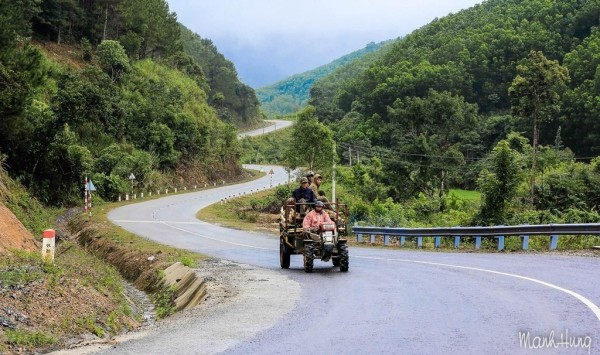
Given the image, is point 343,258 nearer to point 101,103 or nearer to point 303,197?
point 303,197

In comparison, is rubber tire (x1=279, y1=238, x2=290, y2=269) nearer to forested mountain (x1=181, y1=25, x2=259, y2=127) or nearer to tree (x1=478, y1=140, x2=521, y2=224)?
tree (x1=478, y1=140, x2=521, y2=224)

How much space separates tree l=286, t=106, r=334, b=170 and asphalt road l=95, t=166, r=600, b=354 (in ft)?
127

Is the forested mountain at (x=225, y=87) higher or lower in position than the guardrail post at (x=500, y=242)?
higher

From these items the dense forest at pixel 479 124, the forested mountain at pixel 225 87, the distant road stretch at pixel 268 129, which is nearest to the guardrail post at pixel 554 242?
the dense forest at pixel 479 124

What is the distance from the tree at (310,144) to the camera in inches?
2211

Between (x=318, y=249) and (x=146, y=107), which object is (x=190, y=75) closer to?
(x=146, y=107)

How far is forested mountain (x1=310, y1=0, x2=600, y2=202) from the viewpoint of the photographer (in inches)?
2119

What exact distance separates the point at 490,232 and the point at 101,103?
31.6 meters

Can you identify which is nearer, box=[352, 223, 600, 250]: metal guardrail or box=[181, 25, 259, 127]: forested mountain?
box=[352, 223, 600, 250]: metal guardrail

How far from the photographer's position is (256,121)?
5782 inches

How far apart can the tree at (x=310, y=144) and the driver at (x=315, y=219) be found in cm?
4041

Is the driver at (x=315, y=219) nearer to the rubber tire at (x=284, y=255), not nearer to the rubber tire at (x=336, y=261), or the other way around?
the rubber tire at (x=336, y=261)

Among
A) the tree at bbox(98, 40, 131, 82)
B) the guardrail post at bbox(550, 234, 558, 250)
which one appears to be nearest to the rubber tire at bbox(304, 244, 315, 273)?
the guardrail post at bbox(550, 234, 558, 250)

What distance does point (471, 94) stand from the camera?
9631 centimetres
